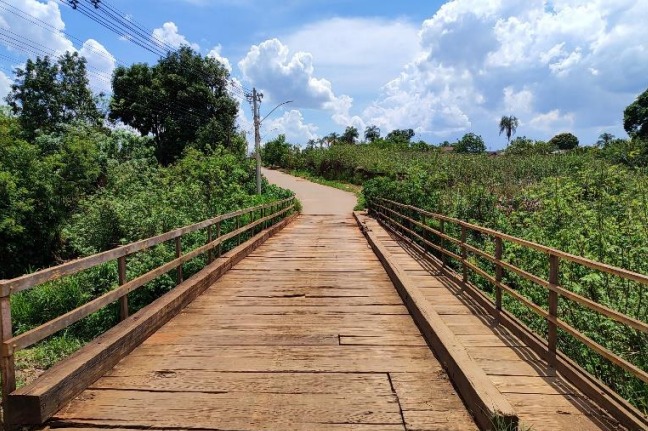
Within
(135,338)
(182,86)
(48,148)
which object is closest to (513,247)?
(135,338)

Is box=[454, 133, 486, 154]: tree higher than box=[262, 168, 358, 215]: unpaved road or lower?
higher

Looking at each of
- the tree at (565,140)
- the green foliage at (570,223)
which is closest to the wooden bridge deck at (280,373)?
the green foliage at (570,223)

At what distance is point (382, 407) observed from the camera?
3930 millimetres

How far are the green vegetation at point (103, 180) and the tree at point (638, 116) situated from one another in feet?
176


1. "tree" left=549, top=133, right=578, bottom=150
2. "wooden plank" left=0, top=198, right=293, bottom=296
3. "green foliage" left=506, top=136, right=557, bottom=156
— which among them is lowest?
"wooden plank" left=0, top=198, right=293, bottom=296

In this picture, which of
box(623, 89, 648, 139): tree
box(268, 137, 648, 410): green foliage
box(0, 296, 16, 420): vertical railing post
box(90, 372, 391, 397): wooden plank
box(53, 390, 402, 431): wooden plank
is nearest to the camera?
box(0, 296, 16, 420): vertical railing post

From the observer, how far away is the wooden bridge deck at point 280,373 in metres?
3.73

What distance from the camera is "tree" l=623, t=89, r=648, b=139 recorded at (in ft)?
219

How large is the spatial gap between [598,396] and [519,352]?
126 centimetres

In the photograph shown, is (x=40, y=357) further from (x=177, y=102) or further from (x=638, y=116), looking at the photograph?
(x=638, y=116)

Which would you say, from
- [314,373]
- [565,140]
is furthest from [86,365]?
[565,140]

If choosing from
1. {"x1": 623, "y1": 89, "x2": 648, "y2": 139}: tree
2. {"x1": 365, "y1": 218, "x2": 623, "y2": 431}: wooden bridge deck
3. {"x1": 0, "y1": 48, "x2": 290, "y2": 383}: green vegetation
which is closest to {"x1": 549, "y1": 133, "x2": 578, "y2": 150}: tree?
{"x1": 623, "y1": 89, "x2": 648, "y2": 139}: tree

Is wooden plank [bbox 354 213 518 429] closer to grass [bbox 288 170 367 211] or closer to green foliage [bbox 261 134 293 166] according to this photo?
grass [bbox 288 170 367 211]

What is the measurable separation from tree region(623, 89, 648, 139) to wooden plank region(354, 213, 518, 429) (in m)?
72.3
